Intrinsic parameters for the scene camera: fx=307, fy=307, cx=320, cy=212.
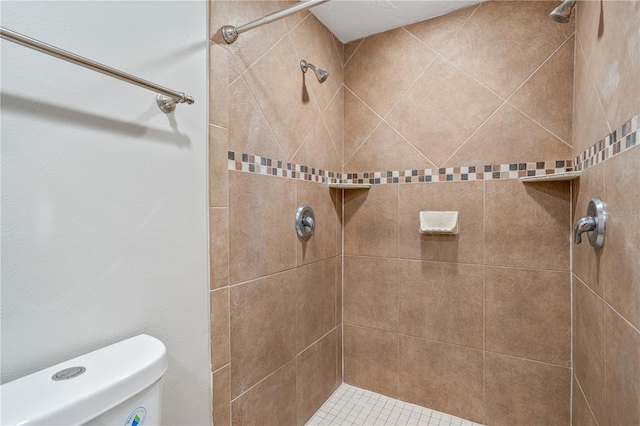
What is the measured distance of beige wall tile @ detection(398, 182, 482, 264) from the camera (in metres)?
1.68

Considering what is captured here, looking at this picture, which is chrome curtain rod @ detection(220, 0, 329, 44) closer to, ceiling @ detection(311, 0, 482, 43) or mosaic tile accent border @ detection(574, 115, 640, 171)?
ceiling @ detection(311, 0, 482, 43)

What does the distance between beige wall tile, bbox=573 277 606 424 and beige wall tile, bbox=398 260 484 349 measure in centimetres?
40

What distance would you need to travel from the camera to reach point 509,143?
1.60m

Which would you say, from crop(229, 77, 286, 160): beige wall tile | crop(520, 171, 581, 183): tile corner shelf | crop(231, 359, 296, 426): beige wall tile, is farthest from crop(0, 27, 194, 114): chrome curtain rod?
crop(520, 171, 581, 183): tile corner shelf

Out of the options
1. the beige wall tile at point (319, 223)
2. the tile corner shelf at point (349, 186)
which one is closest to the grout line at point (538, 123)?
the tile corner shelf at point (349, 186)

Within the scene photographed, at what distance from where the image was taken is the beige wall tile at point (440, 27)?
170cm

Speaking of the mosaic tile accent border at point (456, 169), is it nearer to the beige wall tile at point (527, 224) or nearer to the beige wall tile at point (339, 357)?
the beige wall tile at point (527, 224)

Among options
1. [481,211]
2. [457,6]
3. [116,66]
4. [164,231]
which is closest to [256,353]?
[164,231]

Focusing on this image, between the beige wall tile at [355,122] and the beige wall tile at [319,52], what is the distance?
5.3 inches

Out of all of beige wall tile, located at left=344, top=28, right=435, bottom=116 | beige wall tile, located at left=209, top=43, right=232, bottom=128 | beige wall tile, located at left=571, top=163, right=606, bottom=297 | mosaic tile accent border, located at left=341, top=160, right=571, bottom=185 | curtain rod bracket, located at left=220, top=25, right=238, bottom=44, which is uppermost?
beige wall tile, located at left=344, top=28, right=435, bottom=116

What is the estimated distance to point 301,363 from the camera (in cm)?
165

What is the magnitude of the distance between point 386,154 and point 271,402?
1.48m

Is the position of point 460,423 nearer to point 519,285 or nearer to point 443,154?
point 519,285

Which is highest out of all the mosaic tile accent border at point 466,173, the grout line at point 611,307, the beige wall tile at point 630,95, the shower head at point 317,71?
the shower head at point 317,71
